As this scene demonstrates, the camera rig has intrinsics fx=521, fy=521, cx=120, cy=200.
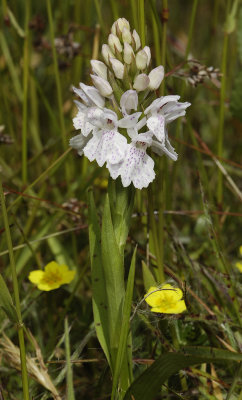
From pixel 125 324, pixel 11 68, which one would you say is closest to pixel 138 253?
pixel 125 324

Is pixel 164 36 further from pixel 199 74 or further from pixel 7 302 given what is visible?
pixel 7 302

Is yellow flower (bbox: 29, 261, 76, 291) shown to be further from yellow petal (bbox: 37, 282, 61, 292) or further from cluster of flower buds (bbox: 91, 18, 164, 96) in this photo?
cluster of flower buds (bbox: 91, 18, 164, 96)

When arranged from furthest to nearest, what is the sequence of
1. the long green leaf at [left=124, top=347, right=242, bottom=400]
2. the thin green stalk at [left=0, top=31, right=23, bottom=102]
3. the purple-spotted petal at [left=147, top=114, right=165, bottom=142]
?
the thin green stalk at [left=0, top=31, right=23, bottom=102]
the purple-spotted petal at [left=147, top=114, right=165, bottom=142]
the long green leaf at [left=124, top=347, right=242, bottom=400]

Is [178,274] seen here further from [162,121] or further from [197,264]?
[162,121]

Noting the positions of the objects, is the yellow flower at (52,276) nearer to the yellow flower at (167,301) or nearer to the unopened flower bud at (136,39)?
the yellow flower at (167,301)

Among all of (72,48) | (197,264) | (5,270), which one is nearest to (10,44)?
(72,48)

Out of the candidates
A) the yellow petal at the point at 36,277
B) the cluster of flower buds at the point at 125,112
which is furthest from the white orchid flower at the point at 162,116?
the yellow petal at the point at 36,277

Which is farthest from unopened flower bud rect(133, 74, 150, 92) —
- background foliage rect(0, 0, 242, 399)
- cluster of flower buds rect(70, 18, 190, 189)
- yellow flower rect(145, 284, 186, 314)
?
yellow flower rect(145, 284, 186, 314)
